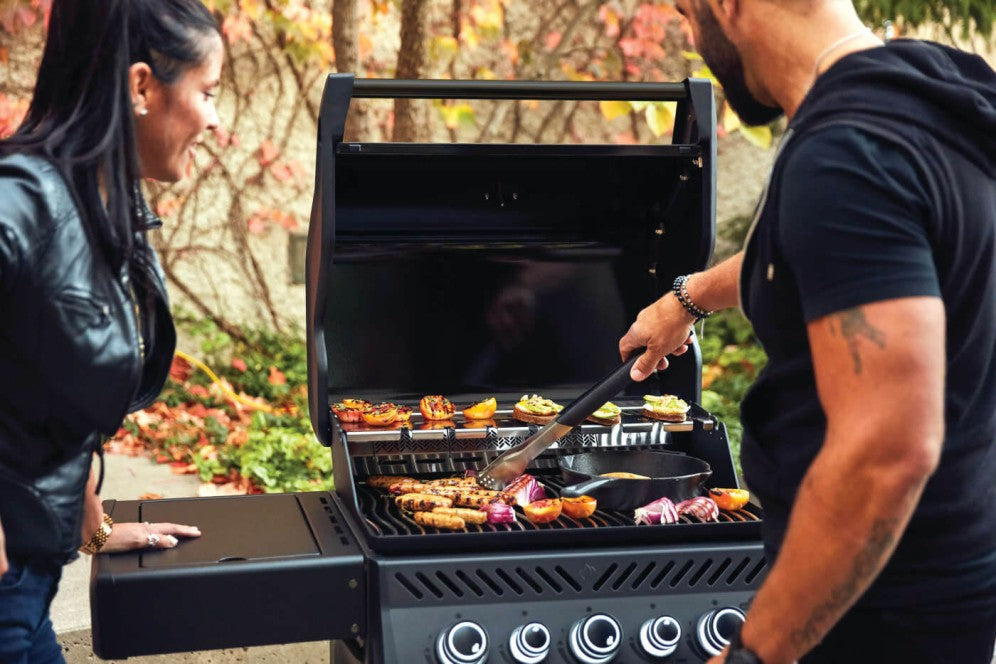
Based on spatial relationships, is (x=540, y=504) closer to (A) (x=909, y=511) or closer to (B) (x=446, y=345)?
(B) (x=446, y=345)

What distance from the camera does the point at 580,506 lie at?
7.82 feet

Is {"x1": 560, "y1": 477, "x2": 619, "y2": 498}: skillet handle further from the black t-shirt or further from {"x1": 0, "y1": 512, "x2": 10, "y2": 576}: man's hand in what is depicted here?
{"x1": 0, "y1": 512, "x2": 10, "y2": 576}: man's hand

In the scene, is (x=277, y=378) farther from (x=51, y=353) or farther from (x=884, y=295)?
(x=884, y=295)

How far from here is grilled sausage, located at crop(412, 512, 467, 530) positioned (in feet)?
7.45

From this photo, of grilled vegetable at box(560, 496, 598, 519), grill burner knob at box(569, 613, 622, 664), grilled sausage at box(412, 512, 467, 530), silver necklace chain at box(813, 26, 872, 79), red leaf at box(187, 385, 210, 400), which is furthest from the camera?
red leaf at box(187, 385, 210, 400)

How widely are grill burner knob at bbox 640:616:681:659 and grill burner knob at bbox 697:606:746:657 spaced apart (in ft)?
0.16

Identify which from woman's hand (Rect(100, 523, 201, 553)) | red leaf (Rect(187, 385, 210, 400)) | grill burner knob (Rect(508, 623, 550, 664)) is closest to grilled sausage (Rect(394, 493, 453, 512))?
grill burner knob (Rect(508, 623, 550, 664))

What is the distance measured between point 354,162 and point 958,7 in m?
4.76

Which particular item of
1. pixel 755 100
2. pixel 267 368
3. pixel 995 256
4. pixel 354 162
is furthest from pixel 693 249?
pixel 267 368

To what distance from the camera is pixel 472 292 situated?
2850 millimetres

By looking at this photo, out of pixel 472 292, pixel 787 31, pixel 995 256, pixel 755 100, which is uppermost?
pixel 787 31

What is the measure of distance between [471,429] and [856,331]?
1.40 meters

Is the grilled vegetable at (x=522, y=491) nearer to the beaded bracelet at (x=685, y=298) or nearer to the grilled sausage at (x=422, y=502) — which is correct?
the grilled sausage at (x=422, y=502)

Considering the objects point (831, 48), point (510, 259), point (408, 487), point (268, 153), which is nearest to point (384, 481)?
point (408, 487)
